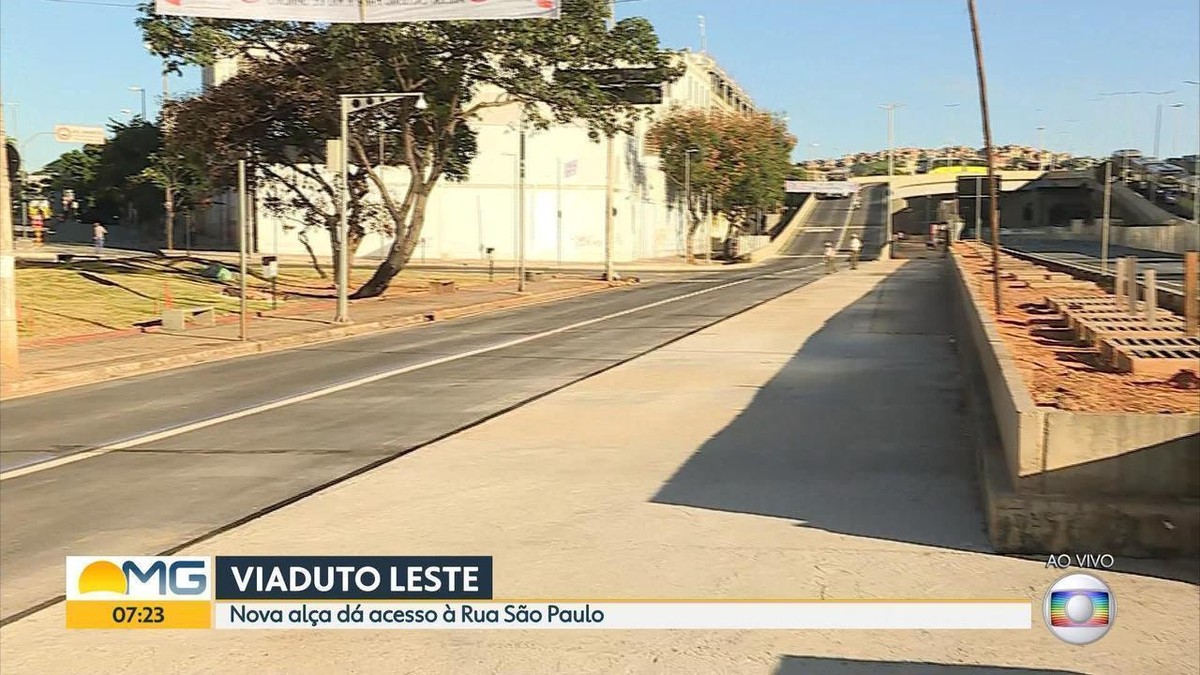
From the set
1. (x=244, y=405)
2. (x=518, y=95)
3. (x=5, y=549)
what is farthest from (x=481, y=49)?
(x=5, y=549)

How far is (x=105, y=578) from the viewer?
5.61 metres

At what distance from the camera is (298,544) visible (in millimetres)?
7500

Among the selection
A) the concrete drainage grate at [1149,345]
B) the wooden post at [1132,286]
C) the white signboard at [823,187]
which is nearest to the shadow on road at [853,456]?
the concrete drainage grate at [1149,345]

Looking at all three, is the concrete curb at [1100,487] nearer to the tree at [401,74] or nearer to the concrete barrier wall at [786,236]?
the tree at [401,74]

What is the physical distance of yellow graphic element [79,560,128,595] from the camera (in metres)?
5.58

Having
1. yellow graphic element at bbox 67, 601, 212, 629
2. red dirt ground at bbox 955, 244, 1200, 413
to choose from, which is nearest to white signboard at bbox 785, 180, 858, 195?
red dirt ground at bbox 955, 244, 1200, 413

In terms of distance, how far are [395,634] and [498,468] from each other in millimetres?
4574

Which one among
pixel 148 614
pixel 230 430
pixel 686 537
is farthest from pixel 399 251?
pixel 148 614

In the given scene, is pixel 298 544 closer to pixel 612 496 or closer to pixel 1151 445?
pixel 612 496

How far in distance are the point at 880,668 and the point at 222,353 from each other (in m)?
18.1

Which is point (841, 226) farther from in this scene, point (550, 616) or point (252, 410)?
point (550, 616)

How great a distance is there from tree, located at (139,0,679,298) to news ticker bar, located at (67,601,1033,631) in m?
26.6

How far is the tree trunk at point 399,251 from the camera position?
36750 mm

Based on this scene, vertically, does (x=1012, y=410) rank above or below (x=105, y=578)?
above
